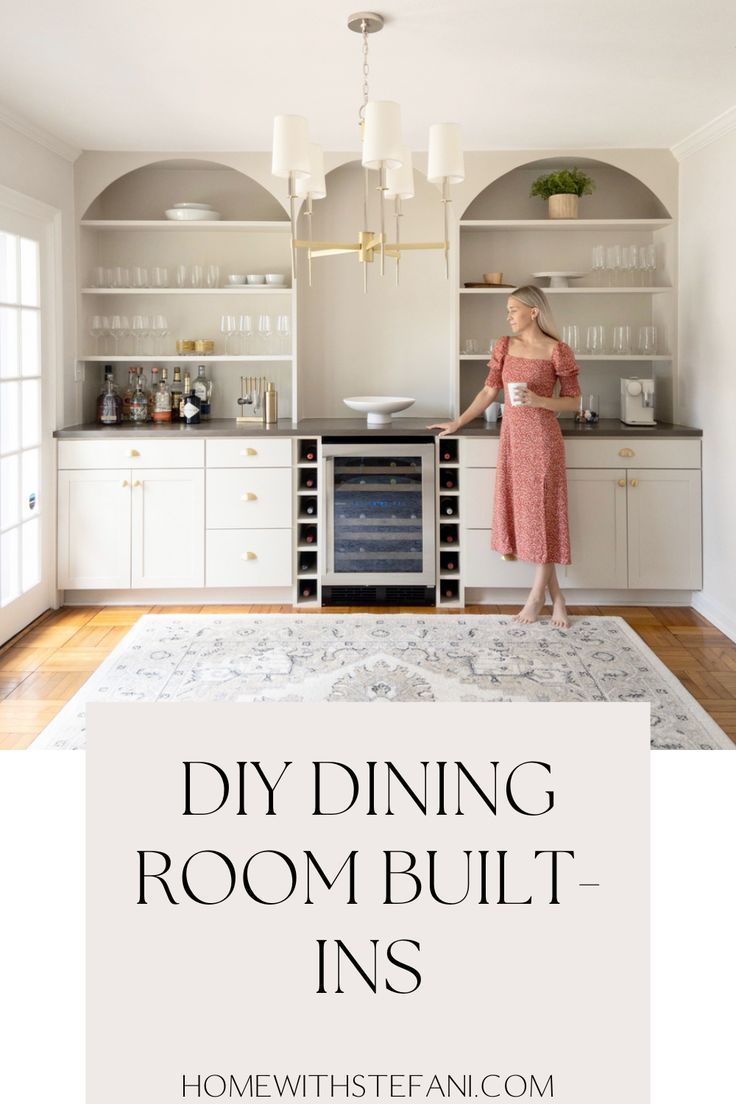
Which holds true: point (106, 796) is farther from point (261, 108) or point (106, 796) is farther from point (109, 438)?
point (109, 438)

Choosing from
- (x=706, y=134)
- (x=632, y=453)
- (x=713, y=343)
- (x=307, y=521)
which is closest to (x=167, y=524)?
(x=307, y=521)

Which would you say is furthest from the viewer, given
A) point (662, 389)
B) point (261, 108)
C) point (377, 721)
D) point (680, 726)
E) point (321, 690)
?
point (662, 389)

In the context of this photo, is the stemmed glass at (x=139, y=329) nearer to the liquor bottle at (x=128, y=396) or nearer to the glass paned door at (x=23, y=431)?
the liquor bottle at (x=128, y=396)

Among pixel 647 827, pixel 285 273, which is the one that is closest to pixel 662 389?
pixel 285 273

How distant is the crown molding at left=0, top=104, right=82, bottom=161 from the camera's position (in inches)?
168

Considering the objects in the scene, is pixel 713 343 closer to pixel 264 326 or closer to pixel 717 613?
pixel 717 613

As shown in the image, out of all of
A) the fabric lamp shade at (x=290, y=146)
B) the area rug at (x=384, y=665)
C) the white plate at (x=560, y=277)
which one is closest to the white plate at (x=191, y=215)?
the white plate at (x=560, y=277)

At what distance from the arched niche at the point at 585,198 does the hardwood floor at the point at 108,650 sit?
2.18m

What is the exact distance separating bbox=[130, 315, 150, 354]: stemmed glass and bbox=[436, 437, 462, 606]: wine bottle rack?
172 cm

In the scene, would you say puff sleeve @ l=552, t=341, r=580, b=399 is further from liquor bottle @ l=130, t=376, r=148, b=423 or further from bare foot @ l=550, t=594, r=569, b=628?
liquor bottle @ l=130, t=376, r=148, b=423

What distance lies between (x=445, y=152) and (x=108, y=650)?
7.93 feet

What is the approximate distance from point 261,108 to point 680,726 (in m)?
3.05

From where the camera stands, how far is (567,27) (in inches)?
133

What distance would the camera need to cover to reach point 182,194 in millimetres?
5676
